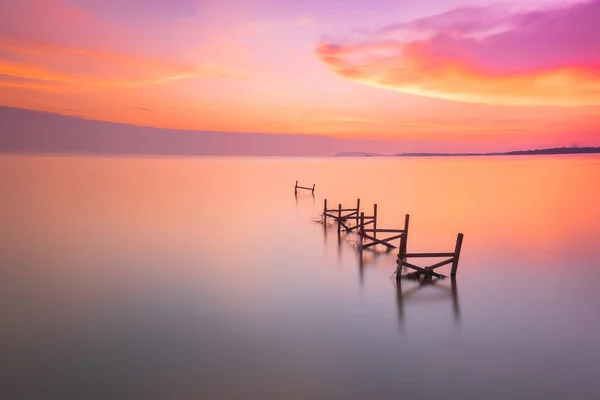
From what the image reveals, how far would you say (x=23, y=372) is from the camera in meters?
11.1

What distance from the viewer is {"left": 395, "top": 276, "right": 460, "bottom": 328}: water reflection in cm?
1645

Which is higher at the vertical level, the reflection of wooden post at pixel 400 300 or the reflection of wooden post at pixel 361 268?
the reflection of wooden post at pixel 361 268

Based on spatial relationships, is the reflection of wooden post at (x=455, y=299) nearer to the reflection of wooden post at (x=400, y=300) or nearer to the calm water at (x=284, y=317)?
the calm water at (x=284, y=317)

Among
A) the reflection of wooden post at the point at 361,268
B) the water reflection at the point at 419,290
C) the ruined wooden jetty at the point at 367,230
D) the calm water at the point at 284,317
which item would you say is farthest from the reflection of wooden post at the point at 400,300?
the ruined wooden jetty at the point at 367,230

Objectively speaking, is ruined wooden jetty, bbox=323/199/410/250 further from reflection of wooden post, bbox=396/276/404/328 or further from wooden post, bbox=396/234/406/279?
reflection of wooden post, bbox=396/276/404/328

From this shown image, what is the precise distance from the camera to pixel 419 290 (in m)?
18.3

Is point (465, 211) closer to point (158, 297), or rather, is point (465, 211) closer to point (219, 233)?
point (219, 233)

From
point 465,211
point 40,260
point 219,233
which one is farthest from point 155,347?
point 465,211

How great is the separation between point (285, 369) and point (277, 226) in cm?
2504

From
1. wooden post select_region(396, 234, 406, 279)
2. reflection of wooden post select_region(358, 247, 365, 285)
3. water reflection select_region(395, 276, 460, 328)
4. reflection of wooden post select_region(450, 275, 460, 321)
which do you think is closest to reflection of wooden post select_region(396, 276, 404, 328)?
water reflection select_region(395, 276, 460, 328)

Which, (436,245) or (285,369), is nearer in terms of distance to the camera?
(285,369)

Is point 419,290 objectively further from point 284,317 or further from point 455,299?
point 284,317

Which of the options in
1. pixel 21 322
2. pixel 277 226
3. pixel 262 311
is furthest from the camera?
pixel 277 226

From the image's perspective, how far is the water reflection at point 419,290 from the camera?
16453mm
